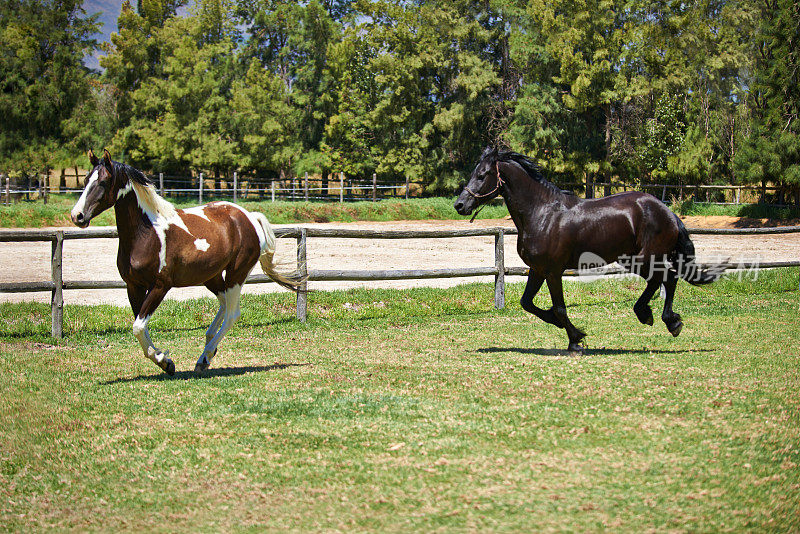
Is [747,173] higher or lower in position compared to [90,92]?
lower

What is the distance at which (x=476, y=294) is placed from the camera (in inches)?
525

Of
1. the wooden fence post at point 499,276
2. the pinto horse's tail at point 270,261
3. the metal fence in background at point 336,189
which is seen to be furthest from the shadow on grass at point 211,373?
the metal fence in background at point 336,189

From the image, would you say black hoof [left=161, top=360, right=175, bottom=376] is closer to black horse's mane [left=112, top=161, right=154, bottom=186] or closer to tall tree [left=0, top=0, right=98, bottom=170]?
black horse's mane [left=112, top=161, right=154, bottom=186]

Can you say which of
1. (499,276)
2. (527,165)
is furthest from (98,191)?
(499,276)

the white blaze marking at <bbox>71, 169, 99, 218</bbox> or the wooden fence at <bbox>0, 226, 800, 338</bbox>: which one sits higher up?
the white blaze marking at <bbox>71, 169, 99, 218</bbox>

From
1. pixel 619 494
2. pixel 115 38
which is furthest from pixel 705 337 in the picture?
pixel 115 38

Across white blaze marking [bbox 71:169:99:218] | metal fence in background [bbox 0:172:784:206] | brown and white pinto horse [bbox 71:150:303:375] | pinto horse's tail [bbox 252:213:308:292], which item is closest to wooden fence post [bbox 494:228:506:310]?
pinto horse's tail [bbox 252:213:308:292]

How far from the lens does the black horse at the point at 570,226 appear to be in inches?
343

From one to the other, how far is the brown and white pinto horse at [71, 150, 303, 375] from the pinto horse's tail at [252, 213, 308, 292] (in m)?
0.31

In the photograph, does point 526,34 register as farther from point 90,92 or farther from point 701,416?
point 701,416

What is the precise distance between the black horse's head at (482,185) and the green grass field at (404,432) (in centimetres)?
172

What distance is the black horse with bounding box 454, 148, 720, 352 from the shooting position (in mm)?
8719

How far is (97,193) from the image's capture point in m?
7.41

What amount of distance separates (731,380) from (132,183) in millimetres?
6041
